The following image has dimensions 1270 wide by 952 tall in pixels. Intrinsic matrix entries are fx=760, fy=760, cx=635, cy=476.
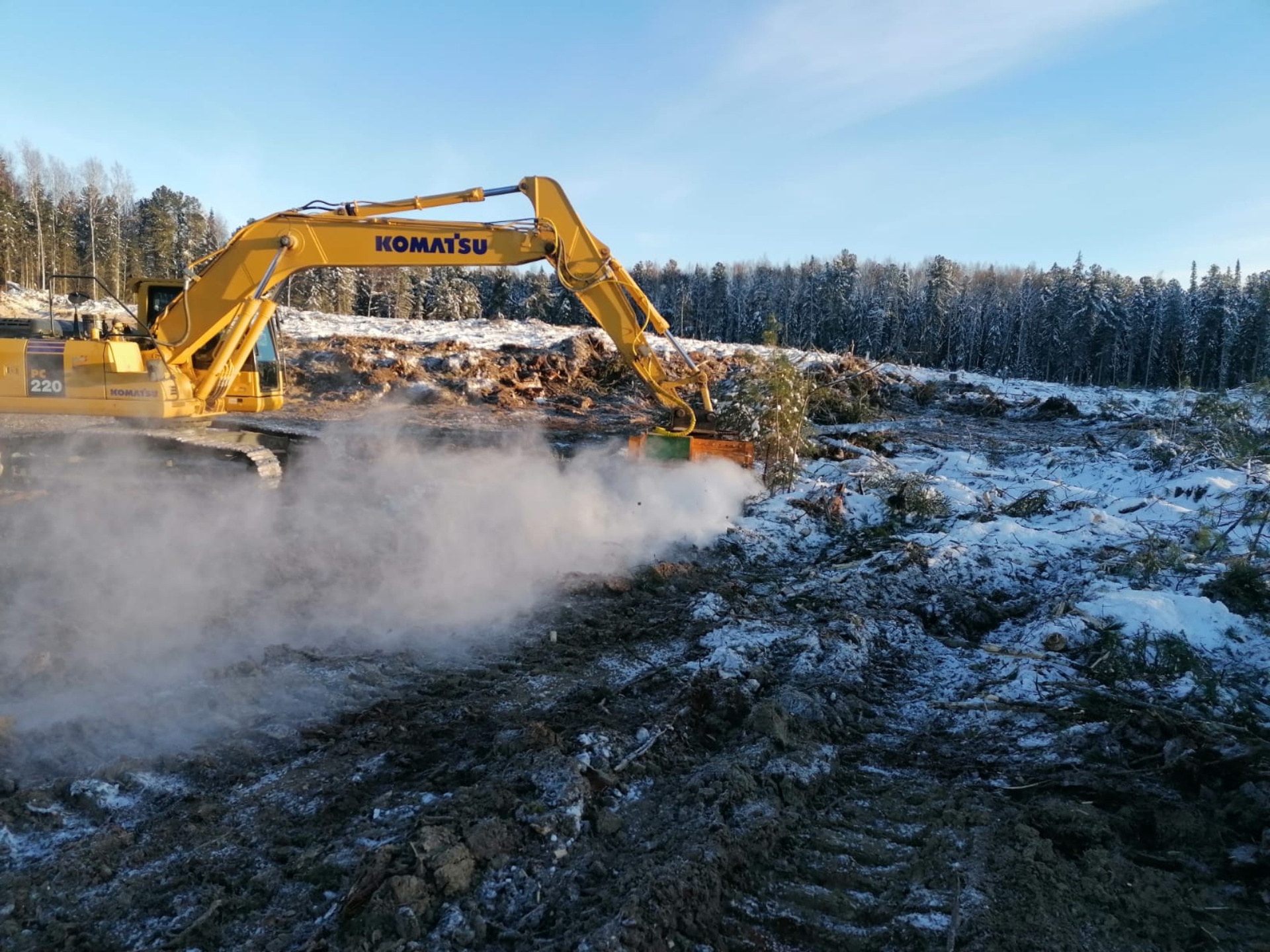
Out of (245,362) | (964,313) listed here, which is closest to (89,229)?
(245,362)

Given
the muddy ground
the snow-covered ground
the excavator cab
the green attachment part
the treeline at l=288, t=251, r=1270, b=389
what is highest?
the treeline at l=288, t=251, r=1270, b=389

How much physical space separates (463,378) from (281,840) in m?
21.2

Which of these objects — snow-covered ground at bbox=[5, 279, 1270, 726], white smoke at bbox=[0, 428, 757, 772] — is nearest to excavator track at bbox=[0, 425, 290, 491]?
white smoke at bbox=[0, 428, 757, 772]

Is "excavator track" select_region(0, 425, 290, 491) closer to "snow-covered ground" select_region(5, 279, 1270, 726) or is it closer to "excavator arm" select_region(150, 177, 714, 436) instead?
"excavator arm" select_region(150, 177, 714, 436)

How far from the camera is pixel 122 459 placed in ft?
32.6

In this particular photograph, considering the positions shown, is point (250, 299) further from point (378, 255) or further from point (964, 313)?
point (964, 313)

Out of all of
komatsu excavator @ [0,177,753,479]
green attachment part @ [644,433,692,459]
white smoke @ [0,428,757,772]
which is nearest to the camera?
white smoke @ [0,428,757,772]

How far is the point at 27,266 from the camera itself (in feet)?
181

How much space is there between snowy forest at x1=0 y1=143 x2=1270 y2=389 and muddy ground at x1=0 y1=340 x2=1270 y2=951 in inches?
2162

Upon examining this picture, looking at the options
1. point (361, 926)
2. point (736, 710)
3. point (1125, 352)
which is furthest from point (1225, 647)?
point (1125, 352)

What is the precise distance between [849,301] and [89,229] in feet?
232

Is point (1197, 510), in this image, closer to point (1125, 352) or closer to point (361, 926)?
point (361, 926)

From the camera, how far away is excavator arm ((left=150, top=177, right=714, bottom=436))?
32.7 feet

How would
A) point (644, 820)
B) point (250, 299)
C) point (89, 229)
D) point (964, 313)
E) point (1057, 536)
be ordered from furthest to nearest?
point (964, 313)
point (89, 229)
point (250, 299)
point (1057, 536)
point (644, 820)
